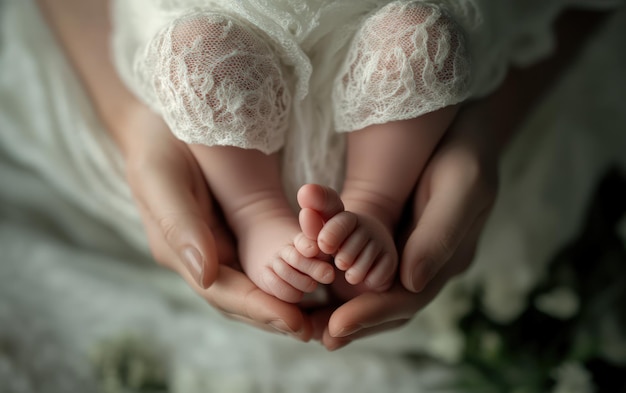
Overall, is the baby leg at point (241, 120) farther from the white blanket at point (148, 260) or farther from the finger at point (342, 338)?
the white blanket at point (148, 260)

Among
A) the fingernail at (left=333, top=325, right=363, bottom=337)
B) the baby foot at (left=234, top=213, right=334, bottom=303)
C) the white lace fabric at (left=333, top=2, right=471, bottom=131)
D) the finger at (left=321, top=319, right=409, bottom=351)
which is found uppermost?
the white lace fabric at (left=333, top=2, right=471, bottom=131)

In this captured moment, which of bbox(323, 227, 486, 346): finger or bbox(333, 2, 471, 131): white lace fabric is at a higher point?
bbox(333, 2, 471, 131): white lace fabric

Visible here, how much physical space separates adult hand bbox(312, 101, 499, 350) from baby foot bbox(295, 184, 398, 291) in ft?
0.10

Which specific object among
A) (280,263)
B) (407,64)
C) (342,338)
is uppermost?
(407,64)

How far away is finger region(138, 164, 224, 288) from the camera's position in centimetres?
79

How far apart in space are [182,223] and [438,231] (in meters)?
0.32

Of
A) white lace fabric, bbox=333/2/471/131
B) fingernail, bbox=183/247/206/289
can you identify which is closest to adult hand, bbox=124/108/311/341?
fingernail, bbox=183/247/206/289

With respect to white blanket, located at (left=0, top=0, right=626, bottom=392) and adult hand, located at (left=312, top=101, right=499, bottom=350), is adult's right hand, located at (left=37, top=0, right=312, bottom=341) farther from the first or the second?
white blanket, located at (left=0, top=0, right=626, bottom=392)

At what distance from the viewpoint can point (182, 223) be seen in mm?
814

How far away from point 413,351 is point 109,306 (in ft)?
2.01

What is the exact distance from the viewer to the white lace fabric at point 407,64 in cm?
81

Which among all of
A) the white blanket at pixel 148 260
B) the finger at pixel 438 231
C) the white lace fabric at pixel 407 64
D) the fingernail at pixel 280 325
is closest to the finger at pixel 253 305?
the fingernail at pixel 280 325

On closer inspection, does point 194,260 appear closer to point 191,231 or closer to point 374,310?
point 191,231

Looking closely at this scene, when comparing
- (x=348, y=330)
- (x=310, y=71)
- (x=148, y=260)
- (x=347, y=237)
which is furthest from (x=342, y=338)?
(x=148, y=260)
